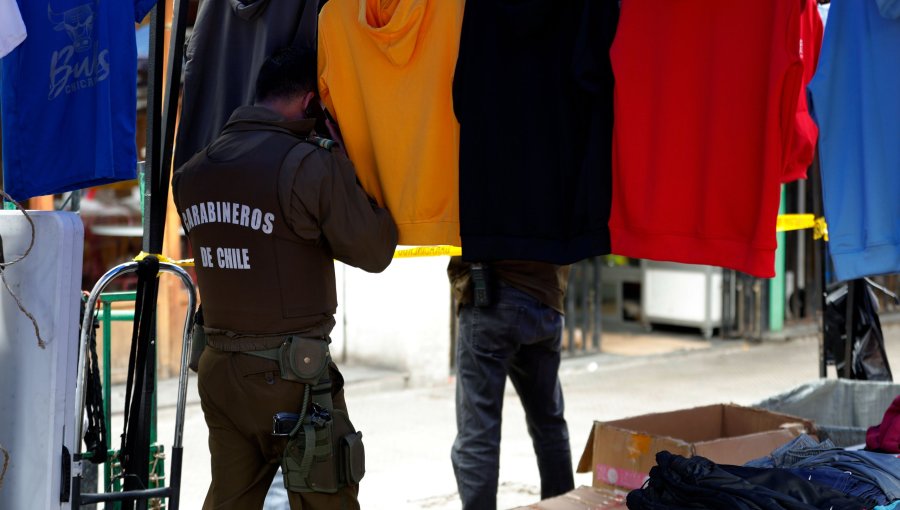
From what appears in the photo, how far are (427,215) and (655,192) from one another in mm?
776

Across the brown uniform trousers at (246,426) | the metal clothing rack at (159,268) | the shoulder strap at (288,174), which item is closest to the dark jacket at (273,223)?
the shoulder strap at (288,174)

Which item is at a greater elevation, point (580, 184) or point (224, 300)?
point (580, 184)

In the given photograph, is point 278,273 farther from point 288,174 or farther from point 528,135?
point 528,135

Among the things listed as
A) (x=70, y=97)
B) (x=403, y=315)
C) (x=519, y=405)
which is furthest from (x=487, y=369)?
(x=403, y=315)

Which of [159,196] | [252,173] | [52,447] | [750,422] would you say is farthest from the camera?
[750,422]

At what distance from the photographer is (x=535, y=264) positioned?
498 centimetres

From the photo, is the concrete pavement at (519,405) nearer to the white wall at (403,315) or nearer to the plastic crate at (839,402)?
the white wall at (403,315)

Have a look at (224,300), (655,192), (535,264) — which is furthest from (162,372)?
(655,192)

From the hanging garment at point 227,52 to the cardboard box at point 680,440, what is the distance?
6.54ft

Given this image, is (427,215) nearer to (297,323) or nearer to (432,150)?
(432,150)

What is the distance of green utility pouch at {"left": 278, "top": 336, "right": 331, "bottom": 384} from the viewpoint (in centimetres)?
359

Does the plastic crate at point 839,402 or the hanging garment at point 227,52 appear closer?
the hanging garment at point 227,52

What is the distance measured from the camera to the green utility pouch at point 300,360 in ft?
11.8

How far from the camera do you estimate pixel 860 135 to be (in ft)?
12.5
